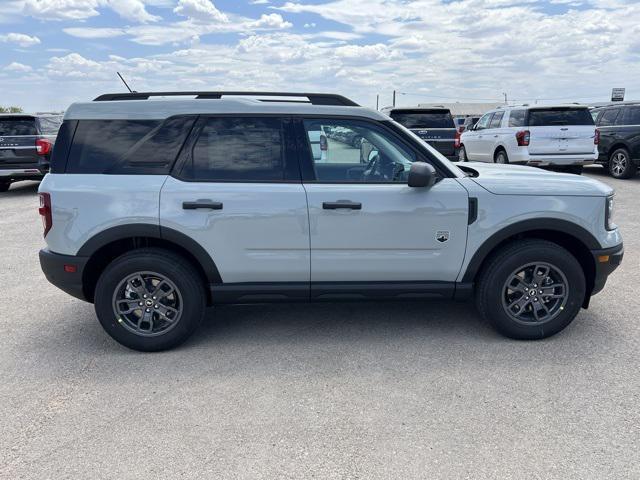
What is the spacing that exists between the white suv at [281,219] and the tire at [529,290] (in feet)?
0.03

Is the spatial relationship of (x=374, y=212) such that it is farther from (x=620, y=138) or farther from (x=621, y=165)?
(x=621, y=165)

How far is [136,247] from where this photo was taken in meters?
4.00

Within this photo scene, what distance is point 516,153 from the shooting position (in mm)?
11992

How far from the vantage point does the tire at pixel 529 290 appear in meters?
3.95

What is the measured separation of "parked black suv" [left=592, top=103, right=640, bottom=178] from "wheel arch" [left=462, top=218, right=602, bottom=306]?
32.9ft

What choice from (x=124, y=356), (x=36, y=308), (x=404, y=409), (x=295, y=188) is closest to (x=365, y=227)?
(x=295, y=188)

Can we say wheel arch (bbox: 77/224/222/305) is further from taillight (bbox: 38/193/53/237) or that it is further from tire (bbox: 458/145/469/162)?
tire (bbox: 458/145/469/162)

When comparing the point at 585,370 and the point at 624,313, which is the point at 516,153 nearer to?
the point at 624,313

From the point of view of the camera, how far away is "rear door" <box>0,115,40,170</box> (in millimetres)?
11562

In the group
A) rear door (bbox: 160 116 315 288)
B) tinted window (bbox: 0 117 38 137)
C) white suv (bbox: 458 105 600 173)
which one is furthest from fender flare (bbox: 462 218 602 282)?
tinted window (bbox: 0 117 38 137)

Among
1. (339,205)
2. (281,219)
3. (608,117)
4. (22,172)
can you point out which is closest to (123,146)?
(281,219)

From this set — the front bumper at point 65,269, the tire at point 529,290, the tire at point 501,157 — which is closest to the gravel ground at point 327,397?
the tire at point 529,290

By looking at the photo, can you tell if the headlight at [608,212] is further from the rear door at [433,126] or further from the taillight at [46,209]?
the rear door at [433,126]

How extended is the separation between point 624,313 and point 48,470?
4.47 metres
